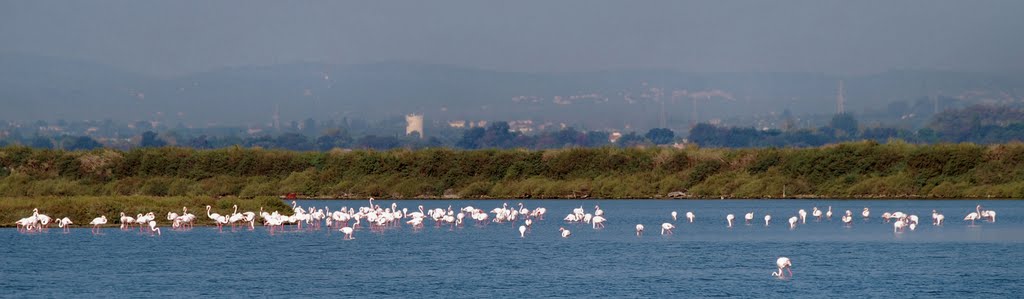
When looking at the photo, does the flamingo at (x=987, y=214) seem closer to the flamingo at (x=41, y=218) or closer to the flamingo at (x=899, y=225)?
the flamingo at (x=899, y=225)

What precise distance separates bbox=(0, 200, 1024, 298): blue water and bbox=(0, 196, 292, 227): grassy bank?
1.83 ft

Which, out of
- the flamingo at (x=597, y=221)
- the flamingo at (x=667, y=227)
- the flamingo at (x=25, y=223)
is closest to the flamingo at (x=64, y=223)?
the flamingo at (x=25, y=223)

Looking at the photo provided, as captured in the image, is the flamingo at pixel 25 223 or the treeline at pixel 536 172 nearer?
the flamingo at pixel 25 223

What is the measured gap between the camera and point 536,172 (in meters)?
79.9

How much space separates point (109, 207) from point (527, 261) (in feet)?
58.0

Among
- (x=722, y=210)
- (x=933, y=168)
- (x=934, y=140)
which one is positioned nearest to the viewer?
(x=722, y=210)

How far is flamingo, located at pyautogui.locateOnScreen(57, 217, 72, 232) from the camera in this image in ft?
153

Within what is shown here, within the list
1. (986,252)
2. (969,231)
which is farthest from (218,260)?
(969,231)

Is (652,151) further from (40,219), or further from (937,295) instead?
(937,295)

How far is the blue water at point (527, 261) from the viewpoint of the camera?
102ft

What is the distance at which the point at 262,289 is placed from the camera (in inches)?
1238

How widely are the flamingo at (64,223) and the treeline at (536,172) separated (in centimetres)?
2493

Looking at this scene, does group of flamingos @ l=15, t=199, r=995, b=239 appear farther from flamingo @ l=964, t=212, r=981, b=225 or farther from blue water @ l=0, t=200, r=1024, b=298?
blue water @ l=0, t=200, r=1024, b=298

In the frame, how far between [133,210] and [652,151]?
36340 millimetres
